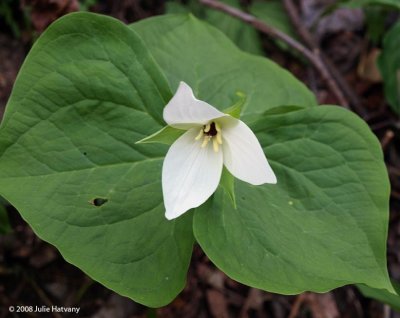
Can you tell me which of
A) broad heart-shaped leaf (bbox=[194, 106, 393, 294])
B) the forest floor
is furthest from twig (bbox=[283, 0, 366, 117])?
broad heart-shaped leaf (bbox=[194, 106, 393, 294])

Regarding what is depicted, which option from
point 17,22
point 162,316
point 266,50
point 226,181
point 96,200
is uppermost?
point 17,22

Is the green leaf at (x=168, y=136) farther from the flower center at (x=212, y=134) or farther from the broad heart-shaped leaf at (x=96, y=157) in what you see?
the broad heart-shaped leaf at (x=96, y=157)

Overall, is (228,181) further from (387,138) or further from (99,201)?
(387,138)

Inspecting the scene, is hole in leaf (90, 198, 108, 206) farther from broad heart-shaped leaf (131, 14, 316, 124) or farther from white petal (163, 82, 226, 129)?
broad heart-shaped leaf (131, 14, 316, 124)

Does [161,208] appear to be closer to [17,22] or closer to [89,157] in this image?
[89,157]

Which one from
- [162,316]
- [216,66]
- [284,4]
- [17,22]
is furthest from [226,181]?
[284,4]

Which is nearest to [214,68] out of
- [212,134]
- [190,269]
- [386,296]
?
[212,134]
